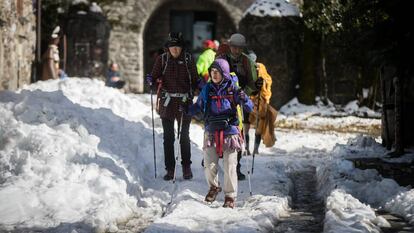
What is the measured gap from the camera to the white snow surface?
5.20 m

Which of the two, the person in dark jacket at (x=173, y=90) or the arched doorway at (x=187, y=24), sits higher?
the arched doorway at (x=187, y=24)

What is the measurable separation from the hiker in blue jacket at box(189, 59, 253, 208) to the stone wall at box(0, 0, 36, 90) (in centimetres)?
547

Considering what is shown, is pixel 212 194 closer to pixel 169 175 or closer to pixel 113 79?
pixel 169 175

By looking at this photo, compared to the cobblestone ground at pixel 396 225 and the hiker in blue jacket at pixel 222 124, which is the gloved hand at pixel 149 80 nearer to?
the hiker in blue jacket at pixel 222 124

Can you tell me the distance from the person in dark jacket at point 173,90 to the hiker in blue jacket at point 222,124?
109 cm

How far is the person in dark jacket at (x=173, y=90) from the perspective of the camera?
7219 mm

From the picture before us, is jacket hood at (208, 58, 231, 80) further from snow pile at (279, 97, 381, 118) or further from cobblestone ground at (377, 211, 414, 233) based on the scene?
snow pile at (279, 97, 381, 118)

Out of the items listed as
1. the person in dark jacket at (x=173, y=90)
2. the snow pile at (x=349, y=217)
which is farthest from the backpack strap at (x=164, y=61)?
the snow pile at (x=349, y=217)

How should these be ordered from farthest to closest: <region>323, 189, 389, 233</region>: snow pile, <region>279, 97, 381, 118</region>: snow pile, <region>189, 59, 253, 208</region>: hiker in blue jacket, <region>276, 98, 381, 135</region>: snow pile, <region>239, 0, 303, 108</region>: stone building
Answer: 1. <region>239, 0, 303, 108</region>: stone building
2. <region>279, 97, 381, 118</region>: snow pile
3. <region>276, 98, 381, 135</region>: snow pile
4. <region>189, 59, 253, 208</region>: hiker in blue jacket
5. <region>323, 189, 389, 233</region>: snow pile

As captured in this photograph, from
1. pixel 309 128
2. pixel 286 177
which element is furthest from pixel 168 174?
pixel 309 128

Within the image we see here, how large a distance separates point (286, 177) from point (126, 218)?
2721 millimetres

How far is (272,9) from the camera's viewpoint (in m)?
16.9

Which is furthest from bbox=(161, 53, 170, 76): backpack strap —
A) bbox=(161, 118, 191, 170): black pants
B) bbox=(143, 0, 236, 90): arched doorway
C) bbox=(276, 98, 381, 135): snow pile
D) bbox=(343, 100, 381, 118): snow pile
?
bbox=(143, 0, 236, 90): arched doorway

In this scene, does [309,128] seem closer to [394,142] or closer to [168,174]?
[394,142]
